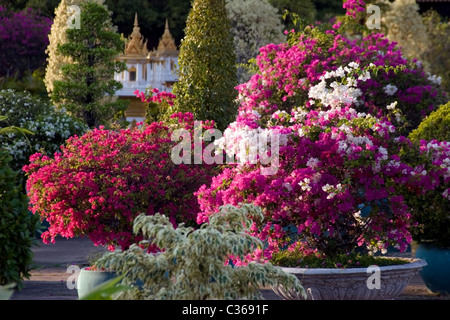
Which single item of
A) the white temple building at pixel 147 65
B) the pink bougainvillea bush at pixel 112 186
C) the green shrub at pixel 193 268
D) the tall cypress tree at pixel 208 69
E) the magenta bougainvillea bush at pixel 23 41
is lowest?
the green shrub at pixel 193 268

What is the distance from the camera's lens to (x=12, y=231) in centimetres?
816

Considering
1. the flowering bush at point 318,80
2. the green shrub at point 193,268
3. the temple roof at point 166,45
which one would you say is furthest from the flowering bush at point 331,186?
the temple roof at point 166,45

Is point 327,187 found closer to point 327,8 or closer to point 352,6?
point 352,6

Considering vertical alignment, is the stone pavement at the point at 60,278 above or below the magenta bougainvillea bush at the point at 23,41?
below

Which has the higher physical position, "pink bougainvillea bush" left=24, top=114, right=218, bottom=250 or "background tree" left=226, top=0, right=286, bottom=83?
"background tree" left=226, top=0, right=286, bottom=83

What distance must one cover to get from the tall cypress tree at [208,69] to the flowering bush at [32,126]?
572 cm

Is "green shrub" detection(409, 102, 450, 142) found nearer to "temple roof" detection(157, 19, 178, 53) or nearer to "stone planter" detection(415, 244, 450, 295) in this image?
"stone planter" detection(415, 244, 450, 295)

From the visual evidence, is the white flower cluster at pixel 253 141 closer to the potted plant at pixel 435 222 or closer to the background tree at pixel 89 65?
the potted plant at pixel 435 222

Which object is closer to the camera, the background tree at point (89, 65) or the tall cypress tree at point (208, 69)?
the tall cypress tree at point (208, 69)

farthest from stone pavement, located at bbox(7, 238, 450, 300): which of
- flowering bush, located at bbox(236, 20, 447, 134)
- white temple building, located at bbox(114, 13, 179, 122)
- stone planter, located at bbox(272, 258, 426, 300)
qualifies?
white temple building, located at bbox(114, 13, 179, 122)

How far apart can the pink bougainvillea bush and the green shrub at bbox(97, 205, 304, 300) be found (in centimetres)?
303

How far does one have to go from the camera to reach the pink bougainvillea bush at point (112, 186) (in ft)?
32.7

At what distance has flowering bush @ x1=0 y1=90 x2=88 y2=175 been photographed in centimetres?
1697

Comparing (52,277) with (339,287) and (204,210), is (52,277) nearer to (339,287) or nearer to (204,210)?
(204,210)
